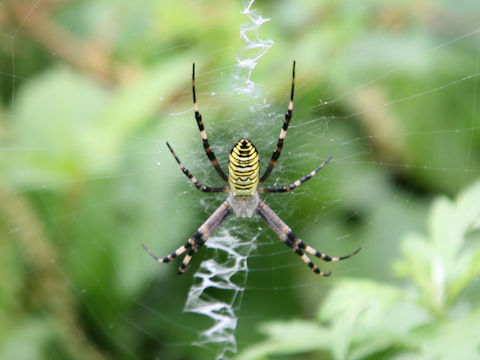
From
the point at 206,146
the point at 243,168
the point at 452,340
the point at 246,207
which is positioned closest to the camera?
the point at 452,340

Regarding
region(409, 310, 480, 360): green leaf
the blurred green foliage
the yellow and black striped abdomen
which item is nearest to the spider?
the yellow and black striped abdomen

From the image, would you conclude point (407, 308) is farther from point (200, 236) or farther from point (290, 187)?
point (200, 236)

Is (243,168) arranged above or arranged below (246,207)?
below

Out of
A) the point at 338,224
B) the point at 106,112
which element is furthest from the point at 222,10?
the point at 338,224

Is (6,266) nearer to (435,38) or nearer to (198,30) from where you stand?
(198,30)

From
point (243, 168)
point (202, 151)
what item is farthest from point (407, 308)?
point (202, 151)

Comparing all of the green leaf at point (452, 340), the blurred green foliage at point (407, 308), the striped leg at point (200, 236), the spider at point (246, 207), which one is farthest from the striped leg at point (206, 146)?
the green leaf at point (452, 340)

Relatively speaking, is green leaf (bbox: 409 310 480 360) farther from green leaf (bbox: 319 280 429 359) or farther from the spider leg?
the spider leg
